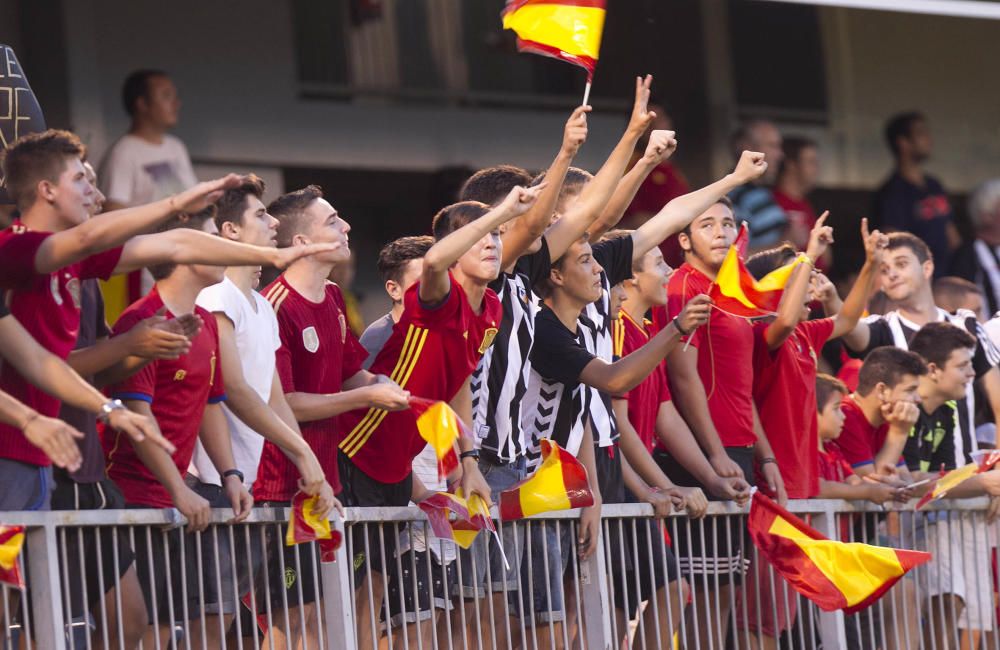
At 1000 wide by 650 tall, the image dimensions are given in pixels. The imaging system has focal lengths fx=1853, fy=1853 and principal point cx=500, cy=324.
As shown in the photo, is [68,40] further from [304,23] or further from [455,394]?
[455,394]

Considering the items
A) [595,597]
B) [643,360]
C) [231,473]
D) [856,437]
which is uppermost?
[643,360]

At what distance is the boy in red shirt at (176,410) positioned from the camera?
552 centimetres

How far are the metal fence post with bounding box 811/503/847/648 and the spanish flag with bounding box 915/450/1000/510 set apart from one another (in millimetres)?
574

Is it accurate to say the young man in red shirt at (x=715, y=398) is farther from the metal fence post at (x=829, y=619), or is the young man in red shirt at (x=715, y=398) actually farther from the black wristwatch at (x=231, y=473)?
the black wristwatch at (x=231, y=473)

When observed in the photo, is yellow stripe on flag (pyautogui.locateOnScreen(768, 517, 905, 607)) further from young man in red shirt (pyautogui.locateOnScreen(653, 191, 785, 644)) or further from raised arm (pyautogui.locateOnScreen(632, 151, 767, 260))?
raised arm (pyautogui.locateOnScreen(632, 151, 767, 260))

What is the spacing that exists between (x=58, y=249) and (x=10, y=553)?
81 centimetres

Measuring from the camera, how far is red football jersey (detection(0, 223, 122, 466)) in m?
5.11

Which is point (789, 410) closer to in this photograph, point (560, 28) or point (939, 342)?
point (939, 342)

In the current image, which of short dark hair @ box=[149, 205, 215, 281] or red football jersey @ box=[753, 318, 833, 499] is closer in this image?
short dark hair @ box=[149, 205, 215, 281]

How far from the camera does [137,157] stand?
899 centimetres

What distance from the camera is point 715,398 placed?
746 centimetres

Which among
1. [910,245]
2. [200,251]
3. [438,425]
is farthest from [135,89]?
[200,251]

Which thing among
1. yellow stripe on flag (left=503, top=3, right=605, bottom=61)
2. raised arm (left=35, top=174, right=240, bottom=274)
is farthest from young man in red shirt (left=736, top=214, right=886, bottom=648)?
raised arm (left=35, top=174, right=240, bottom=274)

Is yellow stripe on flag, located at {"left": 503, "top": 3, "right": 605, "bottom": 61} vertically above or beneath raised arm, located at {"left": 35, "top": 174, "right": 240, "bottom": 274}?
above
